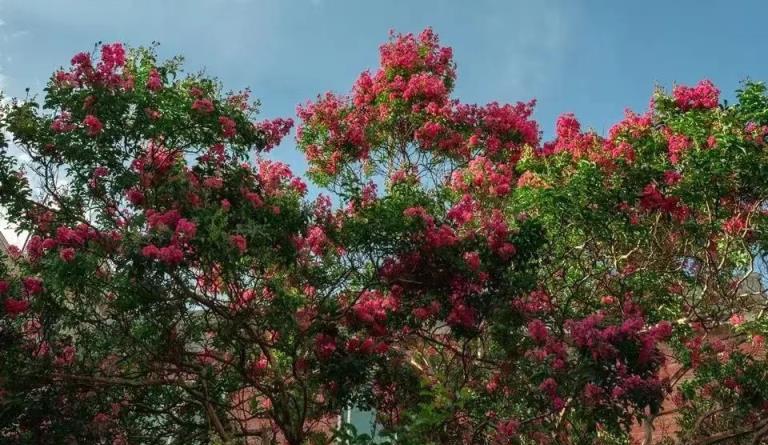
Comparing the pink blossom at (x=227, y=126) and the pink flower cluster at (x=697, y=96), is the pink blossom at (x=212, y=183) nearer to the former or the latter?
the pink blossom at (x=227, y=126)

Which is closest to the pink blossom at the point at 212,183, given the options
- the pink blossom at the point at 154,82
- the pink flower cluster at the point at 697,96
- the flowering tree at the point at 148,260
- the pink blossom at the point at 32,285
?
the flowering tree at the point at 148,260

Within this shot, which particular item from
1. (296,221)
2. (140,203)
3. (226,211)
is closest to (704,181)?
(296,221)

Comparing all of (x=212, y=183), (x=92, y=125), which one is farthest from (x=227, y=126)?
(x=92, y=125)

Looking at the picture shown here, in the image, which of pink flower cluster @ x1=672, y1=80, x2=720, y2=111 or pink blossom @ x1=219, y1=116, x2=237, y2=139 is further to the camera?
pink flower cluster @ x1=672, y1=80, x2=720, y2=111

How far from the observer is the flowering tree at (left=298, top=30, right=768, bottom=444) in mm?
7109

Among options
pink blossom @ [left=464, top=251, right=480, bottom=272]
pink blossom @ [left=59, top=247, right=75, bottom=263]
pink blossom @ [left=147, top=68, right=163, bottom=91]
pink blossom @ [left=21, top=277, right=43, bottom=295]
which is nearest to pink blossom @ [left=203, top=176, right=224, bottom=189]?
pink blossom @ [left=147, top=68, right=163, bottom=91]

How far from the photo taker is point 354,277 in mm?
9500

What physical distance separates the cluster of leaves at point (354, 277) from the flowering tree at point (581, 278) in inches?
1.4

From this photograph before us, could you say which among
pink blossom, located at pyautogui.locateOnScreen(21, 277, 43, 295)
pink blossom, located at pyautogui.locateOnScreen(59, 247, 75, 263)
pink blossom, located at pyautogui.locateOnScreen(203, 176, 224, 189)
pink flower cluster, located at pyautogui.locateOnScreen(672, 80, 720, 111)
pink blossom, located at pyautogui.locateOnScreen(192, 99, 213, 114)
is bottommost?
pink blossom, located at pyautogui.locateOnScreen(59, 247, 75, 263)

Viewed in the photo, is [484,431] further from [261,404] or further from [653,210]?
[261,404]

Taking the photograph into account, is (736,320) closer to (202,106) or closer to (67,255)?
(202,106)

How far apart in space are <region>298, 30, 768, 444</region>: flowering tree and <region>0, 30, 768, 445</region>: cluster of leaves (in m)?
0.04

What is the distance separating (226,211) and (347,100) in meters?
7.26

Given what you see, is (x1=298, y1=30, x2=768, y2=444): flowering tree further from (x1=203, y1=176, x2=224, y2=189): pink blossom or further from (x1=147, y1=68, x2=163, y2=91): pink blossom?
(x1=147, y1=68, x2=163, y2=91): pink blossom
